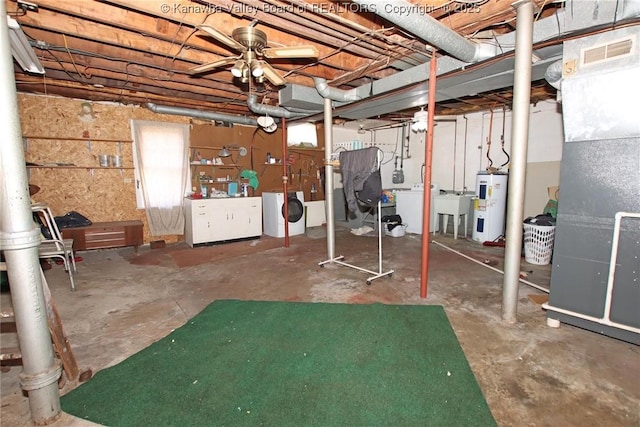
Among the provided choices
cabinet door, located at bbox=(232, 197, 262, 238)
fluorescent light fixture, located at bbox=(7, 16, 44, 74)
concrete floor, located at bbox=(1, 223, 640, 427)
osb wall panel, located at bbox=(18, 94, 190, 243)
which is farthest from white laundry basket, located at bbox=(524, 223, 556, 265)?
osb wall panel, located at bbox=(18, 94, 190, 243)

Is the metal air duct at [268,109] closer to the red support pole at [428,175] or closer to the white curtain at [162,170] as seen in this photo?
the white curtain at [162,170]

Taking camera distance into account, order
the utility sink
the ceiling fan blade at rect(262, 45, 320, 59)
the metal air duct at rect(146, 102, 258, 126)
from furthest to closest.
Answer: the utility sink → the metal air duct at rect(146, 102, 258, 126) → the ceiling fan blade at rect(262, 45, 320, 59)

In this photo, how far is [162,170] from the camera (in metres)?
5.65

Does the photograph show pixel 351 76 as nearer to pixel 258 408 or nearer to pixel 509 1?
pixel 509 1

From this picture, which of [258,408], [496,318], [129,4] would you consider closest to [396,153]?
[496,318]

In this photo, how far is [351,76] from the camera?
371 cm

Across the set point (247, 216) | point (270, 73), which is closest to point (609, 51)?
point (270, 73)

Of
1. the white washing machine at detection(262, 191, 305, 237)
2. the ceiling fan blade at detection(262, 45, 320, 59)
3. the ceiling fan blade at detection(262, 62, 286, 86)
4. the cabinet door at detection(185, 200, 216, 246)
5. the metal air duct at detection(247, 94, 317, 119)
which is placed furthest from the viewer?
the white washing machine at detection(262, 191, 305, 237)

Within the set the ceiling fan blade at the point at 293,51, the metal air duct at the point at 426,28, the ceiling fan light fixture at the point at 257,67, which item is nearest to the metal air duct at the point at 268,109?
the ceiling fan light fixture at the point at 257,67

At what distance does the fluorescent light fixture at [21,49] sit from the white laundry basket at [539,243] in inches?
232

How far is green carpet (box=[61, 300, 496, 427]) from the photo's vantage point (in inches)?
64.1

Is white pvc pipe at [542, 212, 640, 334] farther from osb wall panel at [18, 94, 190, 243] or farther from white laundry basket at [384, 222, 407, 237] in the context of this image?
osb wall panel at [18, 94, 190, 243]

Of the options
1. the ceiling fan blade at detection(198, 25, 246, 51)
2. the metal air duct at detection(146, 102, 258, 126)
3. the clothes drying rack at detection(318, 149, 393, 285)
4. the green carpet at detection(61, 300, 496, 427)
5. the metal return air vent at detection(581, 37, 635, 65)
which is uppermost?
the metal air duct at detection(146, 102, 258, 126)

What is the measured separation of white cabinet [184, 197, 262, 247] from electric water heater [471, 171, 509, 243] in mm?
4249
